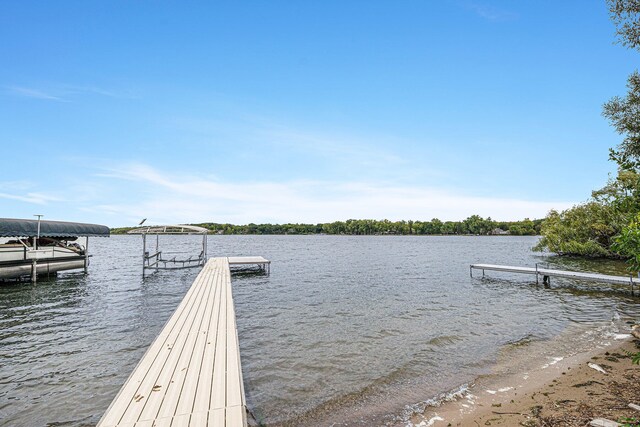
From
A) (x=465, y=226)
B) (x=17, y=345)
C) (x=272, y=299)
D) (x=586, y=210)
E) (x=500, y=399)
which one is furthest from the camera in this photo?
(x=465, y=226)

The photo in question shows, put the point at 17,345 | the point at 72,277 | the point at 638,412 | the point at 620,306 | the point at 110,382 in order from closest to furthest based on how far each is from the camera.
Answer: the point at 638,412 < the point at 110,382 < the point at 17,345 < the point at 620,306 < the point at 72,277

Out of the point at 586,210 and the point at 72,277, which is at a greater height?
the point at 586,210

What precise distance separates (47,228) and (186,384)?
25.8 meters

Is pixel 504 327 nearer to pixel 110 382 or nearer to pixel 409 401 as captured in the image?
pixel 409 401

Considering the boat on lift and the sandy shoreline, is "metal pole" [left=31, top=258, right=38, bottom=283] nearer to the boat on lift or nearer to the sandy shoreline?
the boat on lift

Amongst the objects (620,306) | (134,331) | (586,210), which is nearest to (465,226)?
(586,210)

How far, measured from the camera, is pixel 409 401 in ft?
22.3

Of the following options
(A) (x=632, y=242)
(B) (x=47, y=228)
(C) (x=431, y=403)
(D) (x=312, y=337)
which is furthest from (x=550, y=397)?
(B) (x=47, y=228)

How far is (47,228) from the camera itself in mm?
23703

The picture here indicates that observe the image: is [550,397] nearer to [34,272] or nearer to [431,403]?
[431,403]

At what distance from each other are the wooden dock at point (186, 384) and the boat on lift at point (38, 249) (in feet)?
65.7

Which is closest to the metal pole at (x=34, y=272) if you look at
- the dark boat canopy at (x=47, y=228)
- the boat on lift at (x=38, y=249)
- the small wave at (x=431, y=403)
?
the boat on lift at (x=38, y=249)

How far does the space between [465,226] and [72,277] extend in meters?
182

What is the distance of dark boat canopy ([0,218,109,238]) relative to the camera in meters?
21.0
